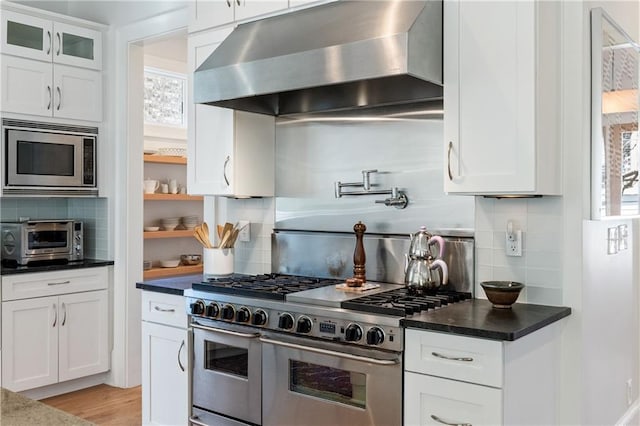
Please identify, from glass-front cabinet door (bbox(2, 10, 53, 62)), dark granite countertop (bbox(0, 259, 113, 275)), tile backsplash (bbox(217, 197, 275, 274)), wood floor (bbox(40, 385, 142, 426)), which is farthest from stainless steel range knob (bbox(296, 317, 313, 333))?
glass-front cabinet door (bbox(2, 10, 53, 62))

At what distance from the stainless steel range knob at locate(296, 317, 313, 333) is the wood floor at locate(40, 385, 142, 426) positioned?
1.75 m

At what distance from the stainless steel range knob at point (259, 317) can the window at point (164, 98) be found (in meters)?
3.49

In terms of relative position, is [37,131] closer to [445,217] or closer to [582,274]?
[445,217]

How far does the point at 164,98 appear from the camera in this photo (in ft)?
19.8

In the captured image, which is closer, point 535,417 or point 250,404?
point 535,417

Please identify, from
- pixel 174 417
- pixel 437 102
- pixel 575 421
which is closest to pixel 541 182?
pixel 437 102

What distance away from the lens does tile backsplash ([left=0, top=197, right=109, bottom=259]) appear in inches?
179

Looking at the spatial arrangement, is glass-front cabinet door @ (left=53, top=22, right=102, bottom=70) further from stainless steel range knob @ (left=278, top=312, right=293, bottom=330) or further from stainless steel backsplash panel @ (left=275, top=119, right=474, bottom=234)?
stainless steel range knob @ (left=278, top=312, right=293, bottom=330)

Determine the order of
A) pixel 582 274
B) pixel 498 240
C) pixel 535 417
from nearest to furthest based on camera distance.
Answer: pixel 535 417 < pixel 582 274 < pixel 498 240

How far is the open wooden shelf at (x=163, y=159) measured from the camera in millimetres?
5457

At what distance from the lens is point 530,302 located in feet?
9.11

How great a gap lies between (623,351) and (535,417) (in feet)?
3.89

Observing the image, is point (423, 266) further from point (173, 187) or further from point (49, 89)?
point (173, 187)

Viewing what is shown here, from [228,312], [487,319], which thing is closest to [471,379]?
[487,319]
